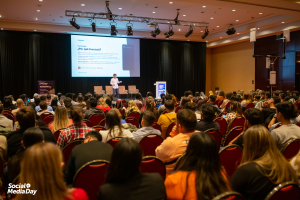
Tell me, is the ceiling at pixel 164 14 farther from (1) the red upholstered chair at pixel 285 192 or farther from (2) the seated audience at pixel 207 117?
(1) the red upholstered chair at pixel 285 192

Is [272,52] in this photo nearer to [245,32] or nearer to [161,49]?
[245,32]

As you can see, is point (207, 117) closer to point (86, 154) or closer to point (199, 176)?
point (86, 154)

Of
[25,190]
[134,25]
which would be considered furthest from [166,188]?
[134,25]

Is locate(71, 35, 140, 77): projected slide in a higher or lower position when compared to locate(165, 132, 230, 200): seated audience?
higher

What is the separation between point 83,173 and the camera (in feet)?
6.37

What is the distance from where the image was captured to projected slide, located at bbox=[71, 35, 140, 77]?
47.5 ft

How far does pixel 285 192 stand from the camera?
4.75 feet

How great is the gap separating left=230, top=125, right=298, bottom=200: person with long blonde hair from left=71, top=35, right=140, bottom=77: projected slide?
13.8 meters

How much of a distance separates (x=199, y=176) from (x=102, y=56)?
553 inches

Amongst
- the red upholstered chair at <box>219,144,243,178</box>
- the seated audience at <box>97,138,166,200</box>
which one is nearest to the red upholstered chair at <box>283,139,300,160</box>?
the red upholstered chair at <box>219,144,243,178</box>

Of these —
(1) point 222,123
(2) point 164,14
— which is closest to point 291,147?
(1) point 222,123

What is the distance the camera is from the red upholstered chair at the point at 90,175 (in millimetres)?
1931

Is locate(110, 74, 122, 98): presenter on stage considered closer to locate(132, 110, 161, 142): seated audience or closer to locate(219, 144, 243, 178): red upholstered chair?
locate(132, 110, 161, 142): seated audience

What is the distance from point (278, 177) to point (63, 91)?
15.0 metres
